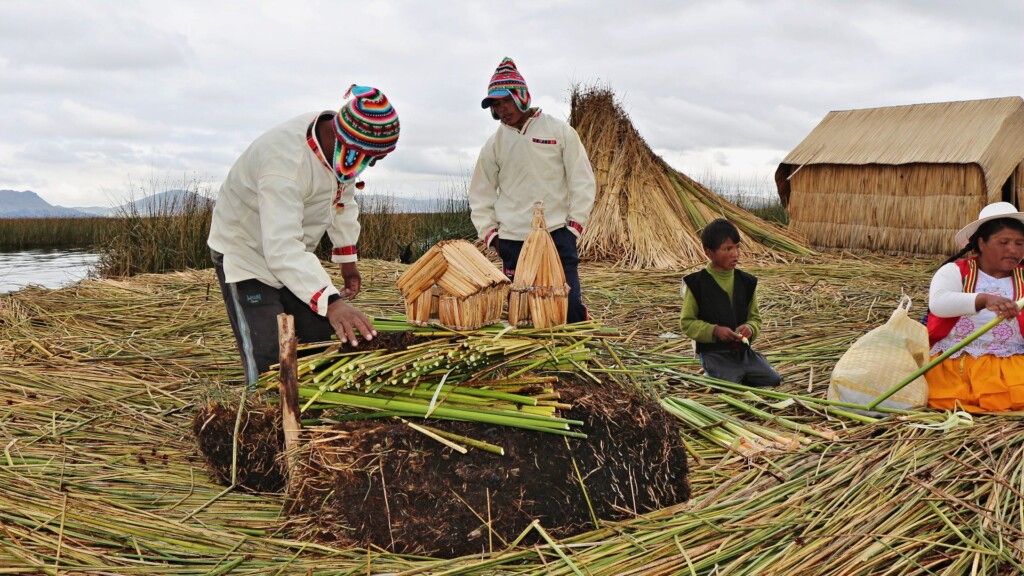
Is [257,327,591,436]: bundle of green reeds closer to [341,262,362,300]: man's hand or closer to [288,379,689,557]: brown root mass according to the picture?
[288,379,689,557]: brown root mass

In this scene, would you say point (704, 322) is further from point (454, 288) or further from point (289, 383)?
point (289, 383)

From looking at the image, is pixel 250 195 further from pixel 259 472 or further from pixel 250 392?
pixel 259 472

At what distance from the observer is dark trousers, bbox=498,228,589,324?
13.9 feet

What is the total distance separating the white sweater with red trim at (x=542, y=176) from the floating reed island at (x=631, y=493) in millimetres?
796

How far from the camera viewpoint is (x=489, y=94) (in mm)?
4270

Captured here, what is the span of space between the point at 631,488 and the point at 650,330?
9.40 feet

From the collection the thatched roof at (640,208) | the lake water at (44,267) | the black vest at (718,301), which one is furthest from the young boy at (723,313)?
the lake water at (44,267)

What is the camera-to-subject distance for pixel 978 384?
3.31m

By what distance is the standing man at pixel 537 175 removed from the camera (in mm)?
4371

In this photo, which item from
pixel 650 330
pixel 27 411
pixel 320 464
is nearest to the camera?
pixel 320 464

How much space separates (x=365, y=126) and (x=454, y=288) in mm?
711

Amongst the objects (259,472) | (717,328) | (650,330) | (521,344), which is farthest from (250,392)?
(650,330)

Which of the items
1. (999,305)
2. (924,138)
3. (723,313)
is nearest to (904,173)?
(924,138)

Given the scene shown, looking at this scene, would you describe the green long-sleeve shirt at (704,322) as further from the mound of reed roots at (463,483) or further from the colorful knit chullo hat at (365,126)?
the colorful knit chullo hat at (365,126)
